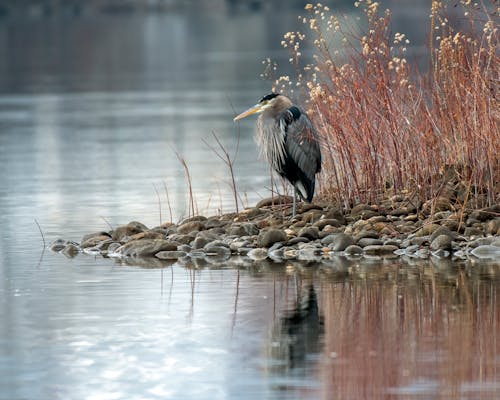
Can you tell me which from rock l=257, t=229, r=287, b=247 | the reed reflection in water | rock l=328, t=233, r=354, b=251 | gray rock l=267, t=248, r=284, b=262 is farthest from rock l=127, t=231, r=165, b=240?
the reed reflection in water

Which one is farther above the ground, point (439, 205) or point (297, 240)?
point (439, 205)

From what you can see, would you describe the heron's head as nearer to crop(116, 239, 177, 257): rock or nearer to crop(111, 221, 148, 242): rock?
crop(111, 221, 148, 242): rock

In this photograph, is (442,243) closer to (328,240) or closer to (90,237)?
(328,240)

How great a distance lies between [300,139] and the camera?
11.4m

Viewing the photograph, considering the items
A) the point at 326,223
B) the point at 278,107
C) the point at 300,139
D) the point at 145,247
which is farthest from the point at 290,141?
the point at 145,247

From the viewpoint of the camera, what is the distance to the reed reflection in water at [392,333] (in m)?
6.34

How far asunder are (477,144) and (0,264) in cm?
356

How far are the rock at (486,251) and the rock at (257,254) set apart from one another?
4.73 ft

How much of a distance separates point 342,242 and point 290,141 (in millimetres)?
1407

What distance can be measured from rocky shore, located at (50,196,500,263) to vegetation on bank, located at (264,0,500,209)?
0.58 ft

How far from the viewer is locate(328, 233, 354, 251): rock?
1025cm

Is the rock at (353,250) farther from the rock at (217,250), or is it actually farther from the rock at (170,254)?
the rock at (170,254)

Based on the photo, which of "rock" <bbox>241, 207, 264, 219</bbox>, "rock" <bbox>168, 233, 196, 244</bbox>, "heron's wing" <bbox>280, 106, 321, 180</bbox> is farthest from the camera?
"rock" <bbox>241, 207, 264, 219</bbox>

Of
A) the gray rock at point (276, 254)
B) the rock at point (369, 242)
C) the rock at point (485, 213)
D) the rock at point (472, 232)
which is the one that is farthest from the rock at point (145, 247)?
the rock at point (485, 213)
